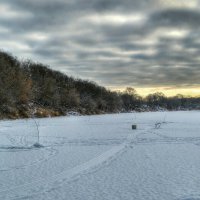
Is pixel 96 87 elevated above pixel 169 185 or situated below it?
above

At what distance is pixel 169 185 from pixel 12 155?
24.5 ft

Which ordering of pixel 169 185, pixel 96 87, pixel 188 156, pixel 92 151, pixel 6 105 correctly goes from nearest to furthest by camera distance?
pixel 169 185 < pixel 188 156 < pixel 92 151 < pixel 6 105 < pixel 96 87

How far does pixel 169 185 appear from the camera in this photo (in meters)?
9.23

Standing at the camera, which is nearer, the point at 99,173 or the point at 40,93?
the point at 99,173

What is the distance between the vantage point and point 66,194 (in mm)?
8289

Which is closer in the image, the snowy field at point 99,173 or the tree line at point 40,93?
the snowy field at point 99,173

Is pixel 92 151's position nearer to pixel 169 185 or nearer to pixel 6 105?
pixel 169 185

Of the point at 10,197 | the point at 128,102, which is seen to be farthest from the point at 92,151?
the point at 128,102

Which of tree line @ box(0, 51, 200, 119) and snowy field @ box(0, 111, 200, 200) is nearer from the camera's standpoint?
snowy field @ box(0, 111, 200, 200)

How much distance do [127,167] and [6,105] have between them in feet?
167

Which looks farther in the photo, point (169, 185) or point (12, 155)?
point (12, 155)

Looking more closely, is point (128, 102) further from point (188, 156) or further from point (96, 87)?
point (188, 156)

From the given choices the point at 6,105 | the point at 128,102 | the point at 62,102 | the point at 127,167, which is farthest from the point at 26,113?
the point at 128,102

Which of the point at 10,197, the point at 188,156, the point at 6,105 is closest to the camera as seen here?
the point at 10,197
